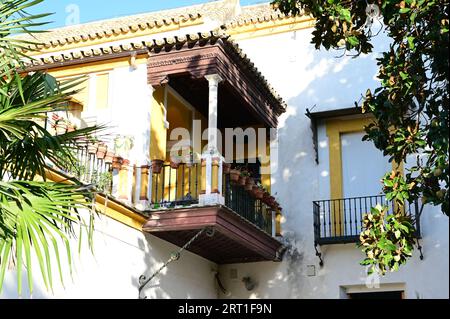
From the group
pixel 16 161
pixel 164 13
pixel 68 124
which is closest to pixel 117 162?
pixel 68 124

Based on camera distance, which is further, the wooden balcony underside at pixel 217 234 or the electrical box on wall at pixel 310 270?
the electrical box on wall at pixel 310 270

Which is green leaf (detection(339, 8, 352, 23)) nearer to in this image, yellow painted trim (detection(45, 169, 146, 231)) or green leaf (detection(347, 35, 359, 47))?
green leaf (detection(347, 35, 359, 47))

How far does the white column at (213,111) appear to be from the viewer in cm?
1207

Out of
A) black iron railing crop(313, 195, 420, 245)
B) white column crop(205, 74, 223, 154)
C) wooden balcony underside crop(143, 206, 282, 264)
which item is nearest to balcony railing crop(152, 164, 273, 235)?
wooden balcony underside crop(143, 206, 282, 264)

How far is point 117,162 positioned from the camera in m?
11.7

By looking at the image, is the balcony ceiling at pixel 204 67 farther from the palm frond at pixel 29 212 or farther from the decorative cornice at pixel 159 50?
the palm frond at pixel 29 212

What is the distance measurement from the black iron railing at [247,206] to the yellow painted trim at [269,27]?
3.82 meters

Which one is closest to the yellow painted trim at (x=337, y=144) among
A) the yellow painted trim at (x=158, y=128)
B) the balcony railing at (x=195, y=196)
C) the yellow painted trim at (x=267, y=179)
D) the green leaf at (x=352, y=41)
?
the yellow painted trim at (x=267, y=179)

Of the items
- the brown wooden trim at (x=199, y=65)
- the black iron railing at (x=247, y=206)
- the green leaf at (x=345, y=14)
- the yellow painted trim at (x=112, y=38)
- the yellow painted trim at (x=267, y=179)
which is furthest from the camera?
the yellow painted trim at (x=112, y=38)

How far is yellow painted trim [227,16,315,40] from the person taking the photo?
15.7 m

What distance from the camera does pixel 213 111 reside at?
12188mm

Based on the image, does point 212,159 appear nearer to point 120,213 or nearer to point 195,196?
point 195,196

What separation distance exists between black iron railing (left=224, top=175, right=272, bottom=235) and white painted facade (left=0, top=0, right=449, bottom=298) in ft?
2.18

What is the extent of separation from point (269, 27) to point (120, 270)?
6652 mm
